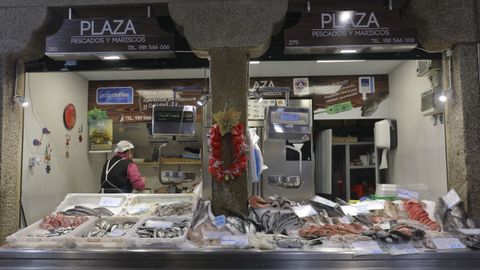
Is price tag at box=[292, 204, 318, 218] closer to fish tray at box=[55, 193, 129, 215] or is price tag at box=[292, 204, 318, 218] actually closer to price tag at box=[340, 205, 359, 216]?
price tag at box=[340, 205, 359, 216]

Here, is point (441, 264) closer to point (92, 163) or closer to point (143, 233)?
point (143, 233)

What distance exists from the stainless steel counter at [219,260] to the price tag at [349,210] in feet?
3.25

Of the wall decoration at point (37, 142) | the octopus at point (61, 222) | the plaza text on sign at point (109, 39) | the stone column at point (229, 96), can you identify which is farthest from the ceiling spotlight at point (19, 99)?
the wall decoration at point (37, 142)

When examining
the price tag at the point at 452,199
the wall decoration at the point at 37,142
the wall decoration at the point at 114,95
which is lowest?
the price tag at the point at 452,199

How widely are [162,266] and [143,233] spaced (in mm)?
424

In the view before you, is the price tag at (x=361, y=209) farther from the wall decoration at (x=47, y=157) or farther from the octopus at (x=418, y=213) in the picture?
the wall decoration at (x=47, y=157)

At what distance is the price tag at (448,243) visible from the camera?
9.83 feet

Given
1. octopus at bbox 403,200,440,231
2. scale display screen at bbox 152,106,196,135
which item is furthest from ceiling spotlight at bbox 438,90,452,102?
scale display screen at bbox 152,106,196,135

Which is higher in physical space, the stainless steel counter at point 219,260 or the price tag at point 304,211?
the price tag at point 304,211

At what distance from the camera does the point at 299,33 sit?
140 inches

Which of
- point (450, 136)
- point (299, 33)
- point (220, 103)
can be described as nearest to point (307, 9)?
point (299, 33)

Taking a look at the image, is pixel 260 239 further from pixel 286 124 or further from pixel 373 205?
pixel 373 205

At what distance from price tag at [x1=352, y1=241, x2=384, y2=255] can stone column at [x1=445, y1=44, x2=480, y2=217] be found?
0.98m

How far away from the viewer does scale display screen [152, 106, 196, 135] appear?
396 cm
